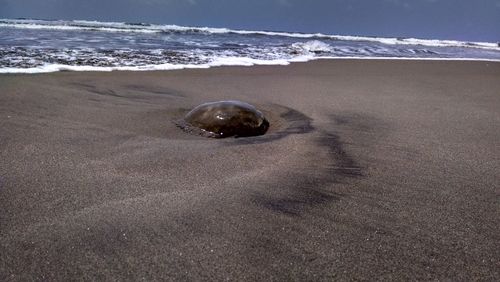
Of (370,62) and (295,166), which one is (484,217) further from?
(370,62)

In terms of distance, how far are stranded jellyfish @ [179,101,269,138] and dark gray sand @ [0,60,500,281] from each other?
166 mm

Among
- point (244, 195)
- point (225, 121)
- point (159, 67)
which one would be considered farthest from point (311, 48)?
point (244, 195)

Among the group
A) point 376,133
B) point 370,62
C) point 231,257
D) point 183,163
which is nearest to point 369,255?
point 231,257

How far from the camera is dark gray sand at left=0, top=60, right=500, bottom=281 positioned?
1314mm

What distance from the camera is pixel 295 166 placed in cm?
218

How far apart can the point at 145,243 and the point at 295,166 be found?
1.05 meters

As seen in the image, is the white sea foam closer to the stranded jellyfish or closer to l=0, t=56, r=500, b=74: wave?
l=0, t=56, r=500, b=74: wave

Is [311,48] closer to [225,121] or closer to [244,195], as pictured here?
[225,121]

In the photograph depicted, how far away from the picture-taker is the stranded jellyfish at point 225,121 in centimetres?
287

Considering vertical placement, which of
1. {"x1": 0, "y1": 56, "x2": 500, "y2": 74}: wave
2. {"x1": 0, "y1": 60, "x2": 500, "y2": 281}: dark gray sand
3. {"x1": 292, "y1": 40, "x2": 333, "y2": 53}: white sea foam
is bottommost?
{"x1": 0, "y1": 60, "x2": 500, "y2": 281}: dark gray sand

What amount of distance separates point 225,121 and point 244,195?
1.17 m

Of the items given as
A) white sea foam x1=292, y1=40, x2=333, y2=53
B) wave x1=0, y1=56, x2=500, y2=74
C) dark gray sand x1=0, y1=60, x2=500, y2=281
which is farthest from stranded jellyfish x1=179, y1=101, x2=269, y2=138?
white sea foam x1=292, y1=40, x2=333, y2=53

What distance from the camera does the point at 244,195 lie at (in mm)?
1806

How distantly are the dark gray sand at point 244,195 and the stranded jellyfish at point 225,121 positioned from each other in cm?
17
